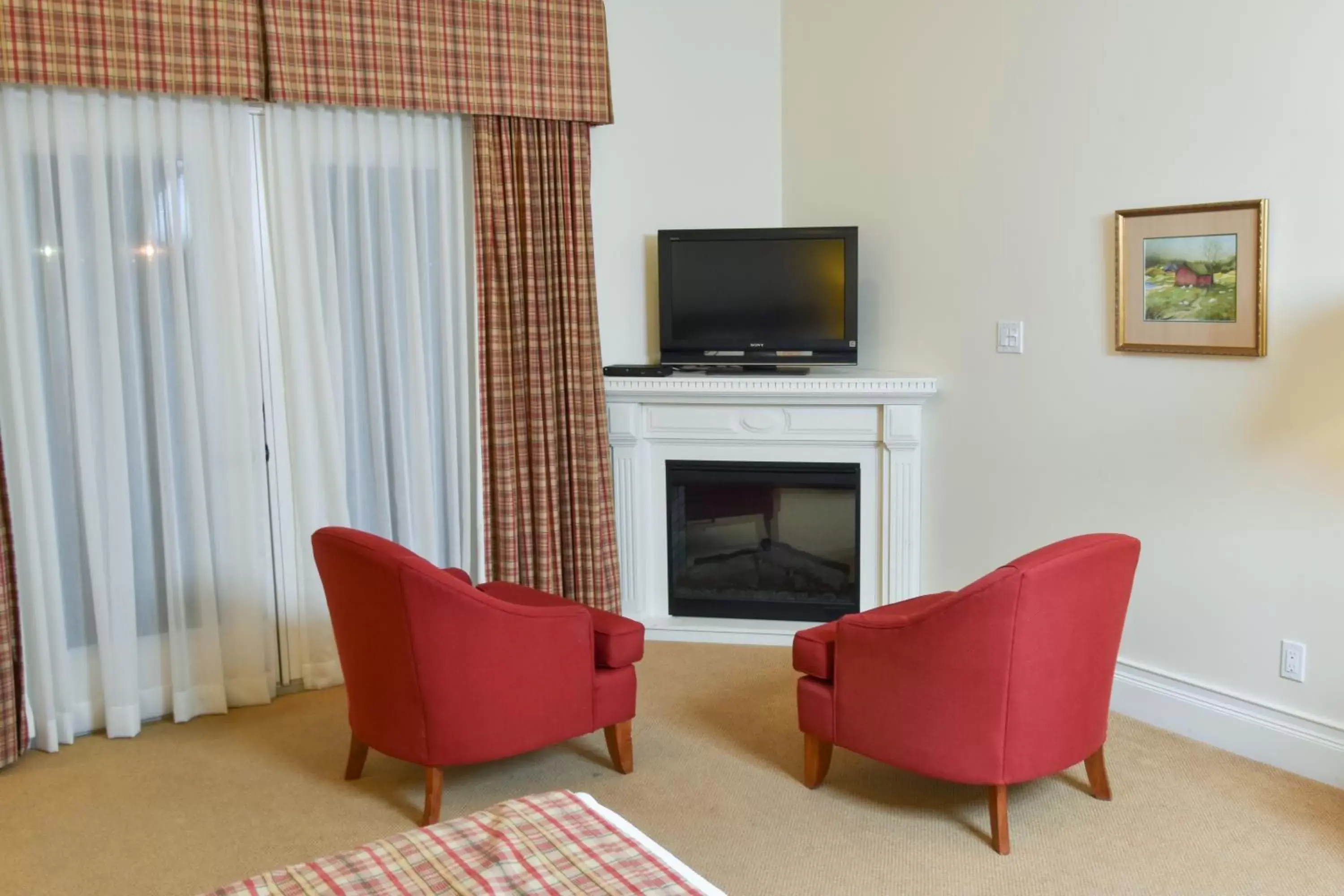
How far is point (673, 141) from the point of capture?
16.3ft

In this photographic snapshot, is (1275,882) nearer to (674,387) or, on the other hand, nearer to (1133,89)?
(1133,89)

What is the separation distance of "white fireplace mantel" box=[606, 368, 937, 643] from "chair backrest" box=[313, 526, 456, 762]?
1781 mm

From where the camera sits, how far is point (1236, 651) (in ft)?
11.7

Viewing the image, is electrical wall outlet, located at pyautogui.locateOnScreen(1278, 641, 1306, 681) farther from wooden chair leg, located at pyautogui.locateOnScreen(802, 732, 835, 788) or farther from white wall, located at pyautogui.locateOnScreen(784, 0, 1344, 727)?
wooden chair leg, located at pyautogui.locateOnScreen(802, 732, 835, 788)

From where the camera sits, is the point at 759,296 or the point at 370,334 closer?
the point at 370,334

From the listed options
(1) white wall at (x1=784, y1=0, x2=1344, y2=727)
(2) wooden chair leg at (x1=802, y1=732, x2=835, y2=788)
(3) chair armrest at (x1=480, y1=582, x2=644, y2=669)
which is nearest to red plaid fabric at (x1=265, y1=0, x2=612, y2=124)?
(1) white wall at (x1=784, y1=0, x2=1344, y2=727)

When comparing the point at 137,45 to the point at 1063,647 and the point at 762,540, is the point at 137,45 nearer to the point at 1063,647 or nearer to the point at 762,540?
the point at 762,540

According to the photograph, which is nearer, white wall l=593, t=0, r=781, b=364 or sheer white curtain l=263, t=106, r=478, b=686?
sheer white curtain l=263, t=106, r=478, b=686

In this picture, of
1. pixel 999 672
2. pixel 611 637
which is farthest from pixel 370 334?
pixel 999 672

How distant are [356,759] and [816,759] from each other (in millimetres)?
1424

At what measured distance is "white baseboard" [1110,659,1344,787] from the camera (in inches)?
131

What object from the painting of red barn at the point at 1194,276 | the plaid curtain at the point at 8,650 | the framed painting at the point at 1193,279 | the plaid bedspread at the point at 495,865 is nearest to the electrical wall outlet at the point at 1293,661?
the framed painting at the point at 1193,279

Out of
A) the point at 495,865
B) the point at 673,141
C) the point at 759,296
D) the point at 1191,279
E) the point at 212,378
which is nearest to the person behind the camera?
the point at 495,865

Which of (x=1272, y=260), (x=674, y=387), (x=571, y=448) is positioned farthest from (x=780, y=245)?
(x=1272, y=260)
